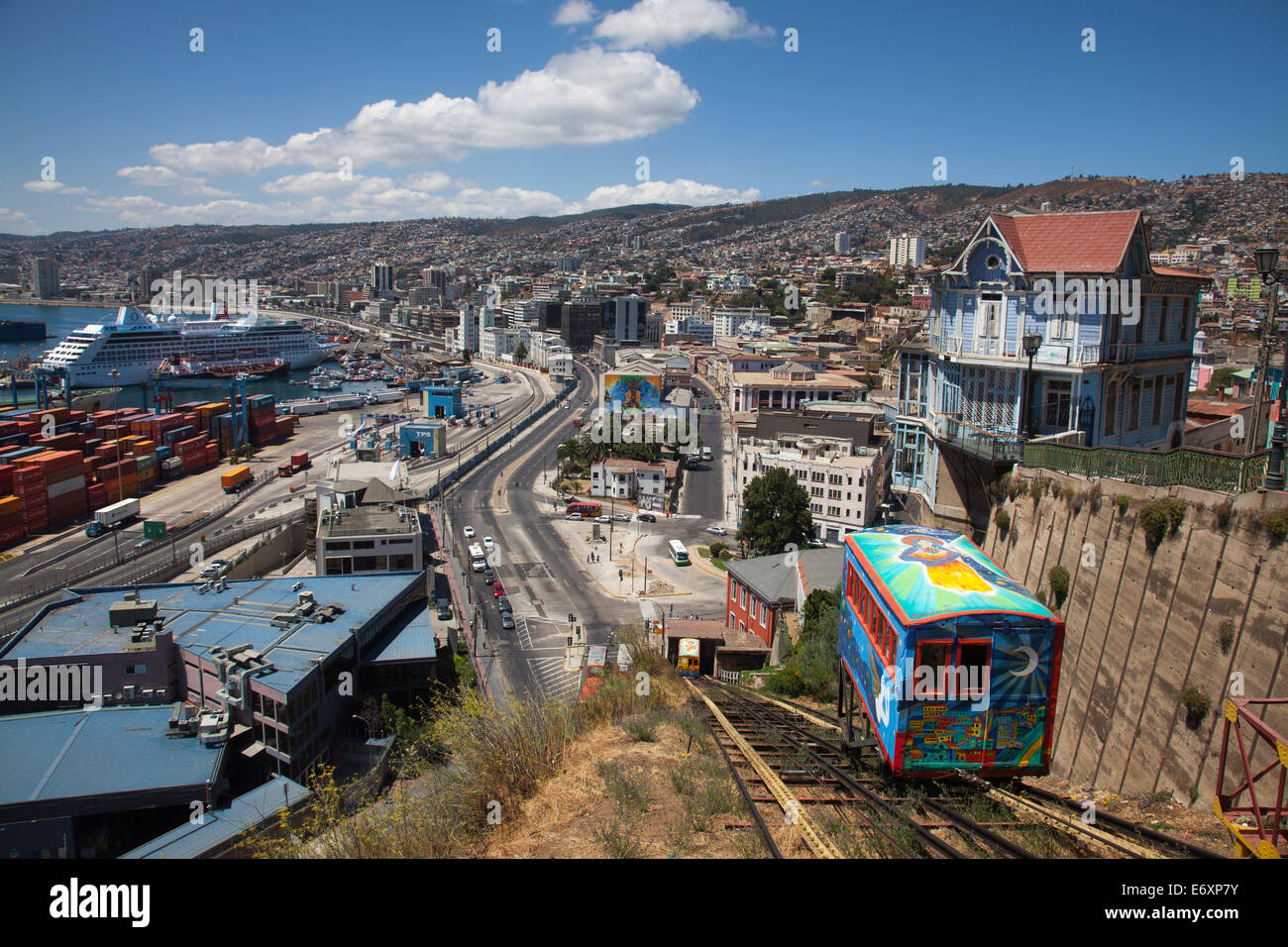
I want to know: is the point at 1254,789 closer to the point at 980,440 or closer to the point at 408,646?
the point at 980,440

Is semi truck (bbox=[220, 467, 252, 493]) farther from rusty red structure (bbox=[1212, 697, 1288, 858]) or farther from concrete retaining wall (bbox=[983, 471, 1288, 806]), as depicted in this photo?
rusty red structure (bbox=[1212, 697, 1288, 858])

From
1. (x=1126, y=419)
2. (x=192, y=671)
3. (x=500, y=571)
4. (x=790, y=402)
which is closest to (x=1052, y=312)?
(x=1126, y=419)

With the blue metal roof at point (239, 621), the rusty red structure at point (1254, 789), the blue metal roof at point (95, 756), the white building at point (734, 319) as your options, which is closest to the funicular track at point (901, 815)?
the rusty red structure at point (1254, 789)

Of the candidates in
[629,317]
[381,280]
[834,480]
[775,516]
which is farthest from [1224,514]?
[381,280]

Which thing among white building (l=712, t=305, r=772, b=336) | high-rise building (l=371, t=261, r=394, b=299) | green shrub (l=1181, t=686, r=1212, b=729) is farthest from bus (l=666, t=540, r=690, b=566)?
high-rise building (l=371, t=261, r=394, b=299)

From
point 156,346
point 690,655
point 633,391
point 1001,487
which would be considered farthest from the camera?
point 156,346

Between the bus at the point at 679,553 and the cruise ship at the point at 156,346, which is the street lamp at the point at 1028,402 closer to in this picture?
the bus at the point at 679,553
